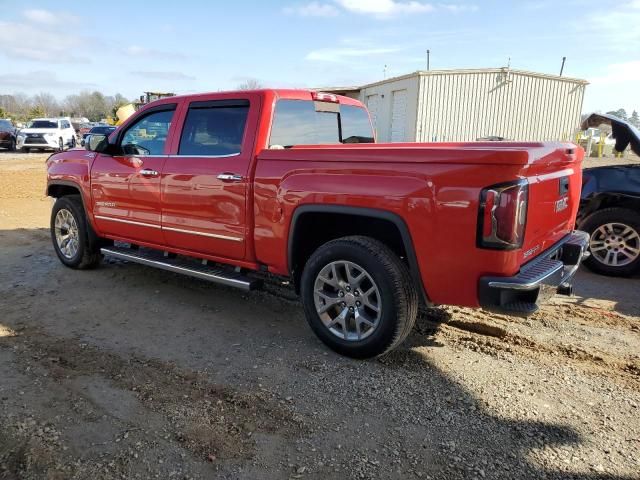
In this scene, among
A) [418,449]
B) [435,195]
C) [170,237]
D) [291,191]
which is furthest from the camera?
[170,237]

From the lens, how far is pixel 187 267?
14.7 ft

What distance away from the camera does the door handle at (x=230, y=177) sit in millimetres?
3939

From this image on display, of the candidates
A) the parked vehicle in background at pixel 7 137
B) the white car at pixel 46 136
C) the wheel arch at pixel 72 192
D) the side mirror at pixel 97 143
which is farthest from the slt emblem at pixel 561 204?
the parked vehicle in background at pixel 7 137

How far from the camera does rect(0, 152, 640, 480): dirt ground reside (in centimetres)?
250

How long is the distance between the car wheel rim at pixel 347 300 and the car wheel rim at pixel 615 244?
3741 mm

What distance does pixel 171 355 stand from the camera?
3695 millimetres

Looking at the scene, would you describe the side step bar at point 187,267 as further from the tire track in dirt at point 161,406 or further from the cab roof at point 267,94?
the cab roof at point 267,94

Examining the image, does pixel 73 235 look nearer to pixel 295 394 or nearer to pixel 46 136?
pixel 295 394

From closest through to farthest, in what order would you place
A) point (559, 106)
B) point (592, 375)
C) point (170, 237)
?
point (592, 375) → point (170, 237) → point (559, 106)

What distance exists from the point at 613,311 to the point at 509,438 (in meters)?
2.62

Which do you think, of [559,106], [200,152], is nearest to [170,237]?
[200,152]

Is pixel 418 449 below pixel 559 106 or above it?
below

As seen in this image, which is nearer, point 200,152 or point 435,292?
point 435,292

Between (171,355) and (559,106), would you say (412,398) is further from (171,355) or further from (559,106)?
(559,106)
